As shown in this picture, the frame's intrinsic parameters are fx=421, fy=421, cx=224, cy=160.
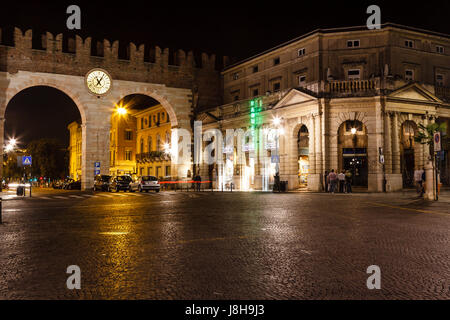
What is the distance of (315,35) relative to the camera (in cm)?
3703

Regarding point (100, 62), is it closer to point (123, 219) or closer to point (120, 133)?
point (120, 133)

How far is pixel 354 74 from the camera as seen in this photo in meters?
37.2

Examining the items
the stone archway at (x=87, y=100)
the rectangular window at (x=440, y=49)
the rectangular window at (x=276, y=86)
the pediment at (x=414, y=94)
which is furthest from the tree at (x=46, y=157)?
the rectangular window at (x=440, y=49)

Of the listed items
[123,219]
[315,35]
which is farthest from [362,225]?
[315,35]

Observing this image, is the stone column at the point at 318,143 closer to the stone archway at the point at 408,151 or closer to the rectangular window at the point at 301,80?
the rectangular window at the point at 301,80

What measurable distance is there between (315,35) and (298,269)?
112 ft

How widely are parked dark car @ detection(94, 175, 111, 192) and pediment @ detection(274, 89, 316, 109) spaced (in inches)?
687

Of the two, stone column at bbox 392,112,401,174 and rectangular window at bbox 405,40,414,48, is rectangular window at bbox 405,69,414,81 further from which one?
stone column at bbox 392,112,401,174

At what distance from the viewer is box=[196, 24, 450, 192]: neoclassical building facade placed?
33.2m

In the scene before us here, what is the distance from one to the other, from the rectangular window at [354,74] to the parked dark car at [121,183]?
22.2 metres

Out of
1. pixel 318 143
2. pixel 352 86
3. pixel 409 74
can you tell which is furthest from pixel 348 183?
pixel 409 74

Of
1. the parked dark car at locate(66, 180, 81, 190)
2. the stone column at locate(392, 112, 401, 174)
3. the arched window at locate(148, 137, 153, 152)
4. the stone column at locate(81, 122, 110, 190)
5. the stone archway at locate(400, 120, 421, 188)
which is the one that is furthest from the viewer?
the arched window at locate(148, 137, 153, 152)

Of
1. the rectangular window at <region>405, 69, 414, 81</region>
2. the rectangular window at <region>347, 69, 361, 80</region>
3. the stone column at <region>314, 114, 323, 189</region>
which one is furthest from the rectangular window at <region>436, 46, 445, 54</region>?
the stone column at <region>314, 114, 323, 189</region>
